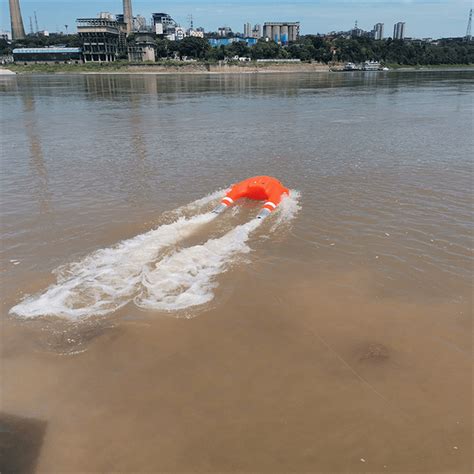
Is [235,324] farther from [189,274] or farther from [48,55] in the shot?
[48,55]

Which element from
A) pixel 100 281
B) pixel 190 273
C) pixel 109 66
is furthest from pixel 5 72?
pixel 190 273

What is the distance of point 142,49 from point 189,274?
164 meters

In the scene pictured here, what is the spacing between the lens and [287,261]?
10188 mm

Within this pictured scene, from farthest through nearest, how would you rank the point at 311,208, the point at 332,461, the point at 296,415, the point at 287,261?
the point at 311,208 < the point at 287,261 < the point at 296,415 < the point at 332,461

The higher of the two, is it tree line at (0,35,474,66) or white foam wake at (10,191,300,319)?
tree line at (0,35,474,66)

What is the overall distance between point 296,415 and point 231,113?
111ft

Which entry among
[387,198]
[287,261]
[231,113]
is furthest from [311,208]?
[231,113]

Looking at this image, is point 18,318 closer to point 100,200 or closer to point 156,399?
point 156,399

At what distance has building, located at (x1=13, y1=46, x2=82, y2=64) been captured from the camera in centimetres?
15550

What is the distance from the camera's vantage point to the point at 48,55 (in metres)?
156

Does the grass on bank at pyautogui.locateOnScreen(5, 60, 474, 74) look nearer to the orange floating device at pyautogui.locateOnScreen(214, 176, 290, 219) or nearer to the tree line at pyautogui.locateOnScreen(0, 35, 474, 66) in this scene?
the tree line at pyautogui.locateOnScreen(0, 35, 474, 66)

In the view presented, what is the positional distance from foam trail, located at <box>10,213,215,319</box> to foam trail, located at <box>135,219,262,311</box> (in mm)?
351

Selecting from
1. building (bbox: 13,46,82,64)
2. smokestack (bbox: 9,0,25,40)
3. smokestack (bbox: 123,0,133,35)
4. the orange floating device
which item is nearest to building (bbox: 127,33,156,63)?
building (bbox: 13,46,82,64)

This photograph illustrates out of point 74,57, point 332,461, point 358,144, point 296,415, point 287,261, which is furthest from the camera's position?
point 74,57
